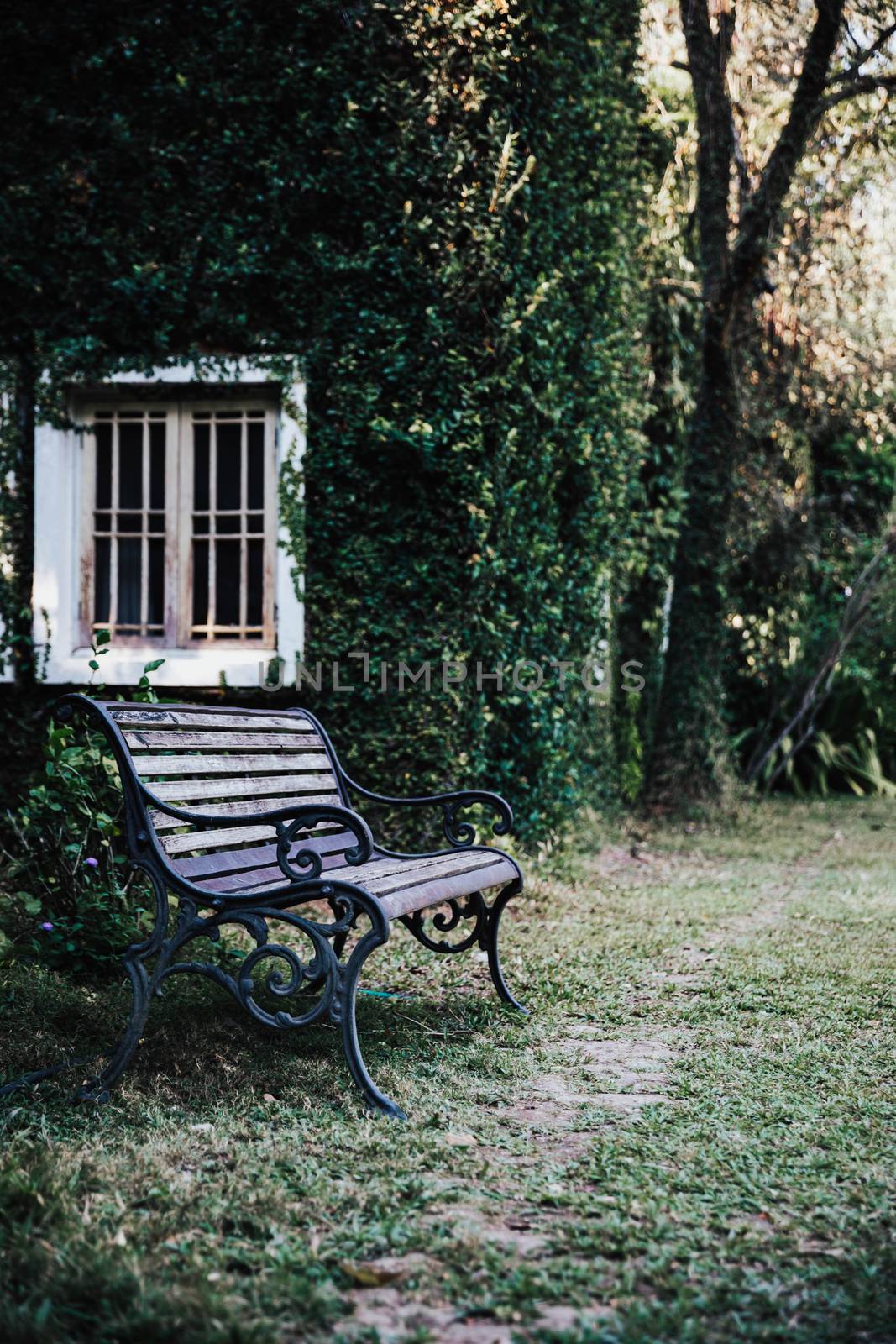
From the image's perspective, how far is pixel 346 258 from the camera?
654 cm

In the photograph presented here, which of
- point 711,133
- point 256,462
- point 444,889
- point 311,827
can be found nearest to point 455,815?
point 444,889

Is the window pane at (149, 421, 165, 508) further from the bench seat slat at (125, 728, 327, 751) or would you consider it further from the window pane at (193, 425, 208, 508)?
the bench seat slat at (125, 728, 327, 751)

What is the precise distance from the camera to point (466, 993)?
15.3ft

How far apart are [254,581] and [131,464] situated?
3.20ft

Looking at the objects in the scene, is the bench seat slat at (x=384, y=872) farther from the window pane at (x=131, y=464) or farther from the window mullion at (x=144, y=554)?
the window pane at (x=131, y=464)

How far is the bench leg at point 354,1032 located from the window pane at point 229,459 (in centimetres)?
409

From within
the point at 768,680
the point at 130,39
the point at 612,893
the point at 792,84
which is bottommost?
the point at 612,893

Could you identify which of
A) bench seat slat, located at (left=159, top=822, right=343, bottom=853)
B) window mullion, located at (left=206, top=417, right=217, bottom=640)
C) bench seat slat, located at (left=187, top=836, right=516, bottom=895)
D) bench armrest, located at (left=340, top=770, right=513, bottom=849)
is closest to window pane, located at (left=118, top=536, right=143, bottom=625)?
window mullion, located at (left=206, top=417, right=217, bottom=640)

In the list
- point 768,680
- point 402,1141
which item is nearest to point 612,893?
point 402,1141

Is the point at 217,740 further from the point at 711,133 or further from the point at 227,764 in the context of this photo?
the point at 711,133

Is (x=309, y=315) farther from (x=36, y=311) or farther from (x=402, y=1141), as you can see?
(x=402, y=1141)

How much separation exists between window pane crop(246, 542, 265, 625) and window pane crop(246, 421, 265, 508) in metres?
0.24

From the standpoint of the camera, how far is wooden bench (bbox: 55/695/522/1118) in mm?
3342

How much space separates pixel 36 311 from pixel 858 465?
9.90 metres
